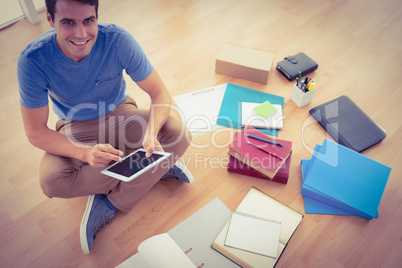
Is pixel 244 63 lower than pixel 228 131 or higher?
higher

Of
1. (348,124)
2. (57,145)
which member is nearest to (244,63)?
(348,124)

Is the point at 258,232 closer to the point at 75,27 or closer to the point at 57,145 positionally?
the point at 57,145

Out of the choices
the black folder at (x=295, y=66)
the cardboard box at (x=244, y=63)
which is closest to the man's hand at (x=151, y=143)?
the cardboard box at (x=244, y=63)

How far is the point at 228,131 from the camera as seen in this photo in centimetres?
189

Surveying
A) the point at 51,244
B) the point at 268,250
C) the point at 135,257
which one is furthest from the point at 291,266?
the point at 51,244

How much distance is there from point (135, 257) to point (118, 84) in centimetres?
76

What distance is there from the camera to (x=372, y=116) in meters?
1.95

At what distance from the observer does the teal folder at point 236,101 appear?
190 centimetres

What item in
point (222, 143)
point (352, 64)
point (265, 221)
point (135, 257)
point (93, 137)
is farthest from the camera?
point (352, 64)

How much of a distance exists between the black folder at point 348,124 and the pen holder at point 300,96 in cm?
7

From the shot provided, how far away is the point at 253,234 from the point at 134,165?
1.88 feet

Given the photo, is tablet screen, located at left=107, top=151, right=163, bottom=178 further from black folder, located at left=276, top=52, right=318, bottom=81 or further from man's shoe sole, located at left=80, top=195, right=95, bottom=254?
black folder, located at left=276, top=52, right=318, bottom=81

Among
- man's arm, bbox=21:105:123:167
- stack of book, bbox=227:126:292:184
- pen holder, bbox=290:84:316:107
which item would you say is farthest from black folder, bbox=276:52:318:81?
man's arm, bbox=21:105:123:167

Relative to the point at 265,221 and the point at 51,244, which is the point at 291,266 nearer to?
the point at 265,221
